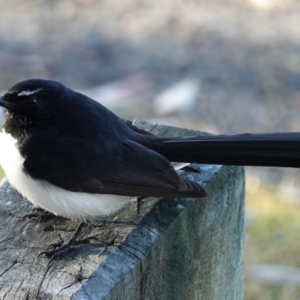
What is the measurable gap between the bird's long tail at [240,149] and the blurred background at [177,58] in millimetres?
2484

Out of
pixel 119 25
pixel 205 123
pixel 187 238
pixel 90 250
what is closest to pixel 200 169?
pixel 187 238

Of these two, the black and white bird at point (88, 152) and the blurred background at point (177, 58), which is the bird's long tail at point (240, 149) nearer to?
the black and white bird at point (88, 152)

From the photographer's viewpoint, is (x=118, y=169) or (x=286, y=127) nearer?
(x=118, y=169)

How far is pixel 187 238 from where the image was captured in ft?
8.66

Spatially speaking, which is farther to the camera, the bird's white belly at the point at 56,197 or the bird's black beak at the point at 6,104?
the bird's black beak at the point at 6,104

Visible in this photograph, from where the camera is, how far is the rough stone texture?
231 centimetres

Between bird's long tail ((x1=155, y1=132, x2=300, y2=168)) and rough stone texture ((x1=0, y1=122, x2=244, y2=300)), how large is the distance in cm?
5

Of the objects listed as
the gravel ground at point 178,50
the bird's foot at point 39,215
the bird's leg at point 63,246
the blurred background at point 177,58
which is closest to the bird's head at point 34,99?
the bird's foot at point 39,215

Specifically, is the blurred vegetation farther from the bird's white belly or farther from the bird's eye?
the bird's eye

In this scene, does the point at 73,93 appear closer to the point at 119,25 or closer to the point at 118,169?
the point at 118,169

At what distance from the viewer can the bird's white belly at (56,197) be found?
9.59 ft

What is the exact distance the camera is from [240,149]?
3.12 meters

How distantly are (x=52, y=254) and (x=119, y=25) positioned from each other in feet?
19.2

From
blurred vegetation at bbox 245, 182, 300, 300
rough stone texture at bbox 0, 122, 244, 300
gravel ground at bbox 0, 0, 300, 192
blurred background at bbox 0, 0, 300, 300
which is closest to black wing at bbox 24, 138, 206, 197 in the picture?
rough stone texture at bbox 0, 122, 244, 300
